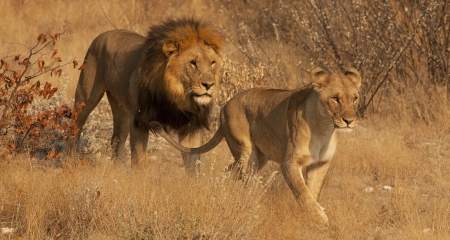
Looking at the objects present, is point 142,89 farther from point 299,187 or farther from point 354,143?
point 354,143

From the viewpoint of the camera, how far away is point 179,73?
6047 millimetres

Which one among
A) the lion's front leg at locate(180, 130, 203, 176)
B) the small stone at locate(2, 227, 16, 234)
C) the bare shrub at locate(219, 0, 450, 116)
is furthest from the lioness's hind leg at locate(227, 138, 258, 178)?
the bare shrub at locate(219, 0, 450, 116)

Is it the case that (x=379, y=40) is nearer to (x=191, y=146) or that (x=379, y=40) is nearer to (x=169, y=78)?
(x=191, y=146)

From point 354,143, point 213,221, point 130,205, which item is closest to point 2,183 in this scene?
point 130,205

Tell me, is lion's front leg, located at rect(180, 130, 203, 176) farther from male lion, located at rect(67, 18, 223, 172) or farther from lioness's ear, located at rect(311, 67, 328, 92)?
lioness's ear, located at rect(311, 67, 328, 92)

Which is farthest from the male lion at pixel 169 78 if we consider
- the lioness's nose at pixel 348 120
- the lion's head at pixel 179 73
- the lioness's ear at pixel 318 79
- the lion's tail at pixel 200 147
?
the lioness's nose at pixel 348 120

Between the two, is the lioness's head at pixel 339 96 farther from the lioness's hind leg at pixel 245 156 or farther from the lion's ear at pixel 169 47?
the lion's ear at pixel 169 47

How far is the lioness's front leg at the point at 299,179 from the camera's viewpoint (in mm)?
5129

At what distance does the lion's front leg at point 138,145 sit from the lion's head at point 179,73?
0.08 metres

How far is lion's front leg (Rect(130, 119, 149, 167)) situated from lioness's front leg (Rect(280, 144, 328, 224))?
1370mm

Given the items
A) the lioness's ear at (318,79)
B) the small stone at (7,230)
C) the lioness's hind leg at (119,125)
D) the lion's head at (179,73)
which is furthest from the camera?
the lioness's hind leg at (119,125)

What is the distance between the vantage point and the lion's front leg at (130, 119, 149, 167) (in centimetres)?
632

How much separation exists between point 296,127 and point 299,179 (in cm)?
36

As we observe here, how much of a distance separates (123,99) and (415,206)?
2.45 metres
